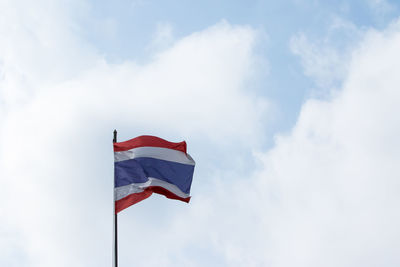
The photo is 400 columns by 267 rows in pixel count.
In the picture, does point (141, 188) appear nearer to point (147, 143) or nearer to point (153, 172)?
point (153, 172)

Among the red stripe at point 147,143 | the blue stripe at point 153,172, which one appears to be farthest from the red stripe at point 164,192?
the red stripe at point 147,143

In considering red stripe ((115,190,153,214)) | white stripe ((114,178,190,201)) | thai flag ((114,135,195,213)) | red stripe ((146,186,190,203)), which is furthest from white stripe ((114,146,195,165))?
red stripe ((115,190,153,214))

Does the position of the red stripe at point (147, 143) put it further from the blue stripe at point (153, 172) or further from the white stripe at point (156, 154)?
the blue stripe at point (153, 172)

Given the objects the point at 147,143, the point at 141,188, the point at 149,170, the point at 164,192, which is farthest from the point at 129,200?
the point at 147,143

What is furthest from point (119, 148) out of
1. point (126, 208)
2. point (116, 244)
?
point (116, 244)

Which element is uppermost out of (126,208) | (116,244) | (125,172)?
(125,172)

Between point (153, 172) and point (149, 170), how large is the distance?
252 millimetres

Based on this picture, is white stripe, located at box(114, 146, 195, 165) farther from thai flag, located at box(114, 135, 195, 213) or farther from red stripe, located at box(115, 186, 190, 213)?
red stripe, located at box(115, 186, 190, 213)

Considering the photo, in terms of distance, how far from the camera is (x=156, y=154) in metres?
28.0

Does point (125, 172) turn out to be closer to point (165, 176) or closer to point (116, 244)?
point (165, 176)

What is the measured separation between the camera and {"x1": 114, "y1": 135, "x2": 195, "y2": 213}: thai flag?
2586cm

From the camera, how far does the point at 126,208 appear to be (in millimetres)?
25297

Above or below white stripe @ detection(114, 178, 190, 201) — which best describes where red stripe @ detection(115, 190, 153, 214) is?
below

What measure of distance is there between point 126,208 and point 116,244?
248cm
